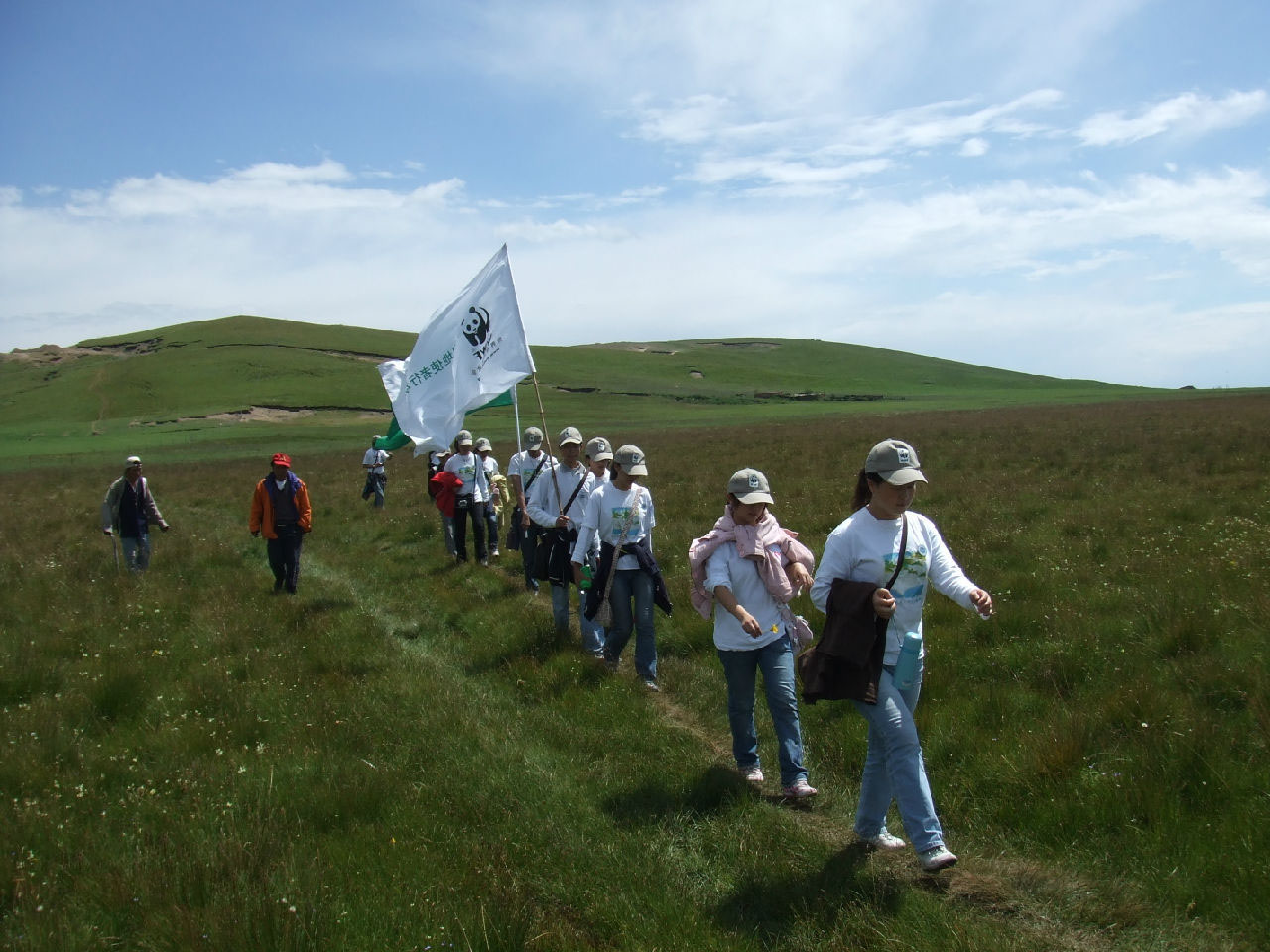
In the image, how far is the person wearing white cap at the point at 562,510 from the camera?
9.27 meters

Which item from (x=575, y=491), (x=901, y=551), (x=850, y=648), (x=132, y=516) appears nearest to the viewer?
(x=850, y=648)

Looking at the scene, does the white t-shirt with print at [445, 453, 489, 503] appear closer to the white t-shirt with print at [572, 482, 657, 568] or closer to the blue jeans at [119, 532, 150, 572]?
the blue jeans at [119, 532, 150, 572]

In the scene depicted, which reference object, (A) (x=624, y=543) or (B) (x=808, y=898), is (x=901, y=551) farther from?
(A) (x=624, y=543)

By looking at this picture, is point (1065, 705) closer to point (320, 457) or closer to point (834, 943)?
point (834, 943)

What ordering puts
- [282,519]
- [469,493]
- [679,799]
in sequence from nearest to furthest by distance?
1. [679,799]
2. [282,519]
3. [469,493]

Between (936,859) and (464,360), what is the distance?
780 centimetres

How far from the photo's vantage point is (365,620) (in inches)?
399

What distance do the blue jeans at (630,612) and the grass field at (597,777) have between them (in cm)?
25

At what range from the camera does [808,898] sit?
14.1ft

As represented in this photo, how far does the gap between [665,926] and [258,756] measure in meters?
3.36

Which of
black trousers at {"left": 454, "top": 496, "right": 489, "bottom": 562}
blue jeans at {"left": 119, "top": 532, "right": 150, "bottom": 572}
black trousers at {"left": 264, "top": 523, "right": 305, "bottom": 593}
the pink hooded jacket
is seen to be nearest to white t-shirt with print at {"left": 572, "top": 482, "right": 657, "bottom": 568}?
the pink hooded jacket

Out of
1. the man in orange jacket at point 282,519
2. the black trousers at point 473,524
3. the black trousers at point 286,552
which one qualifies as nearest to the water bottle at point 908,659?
the man in orange jacket at point 282,519

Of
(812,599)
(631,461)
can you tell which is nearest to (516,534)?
(631,461)

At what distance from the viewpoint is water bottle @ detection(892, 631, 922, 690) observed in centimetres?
447
